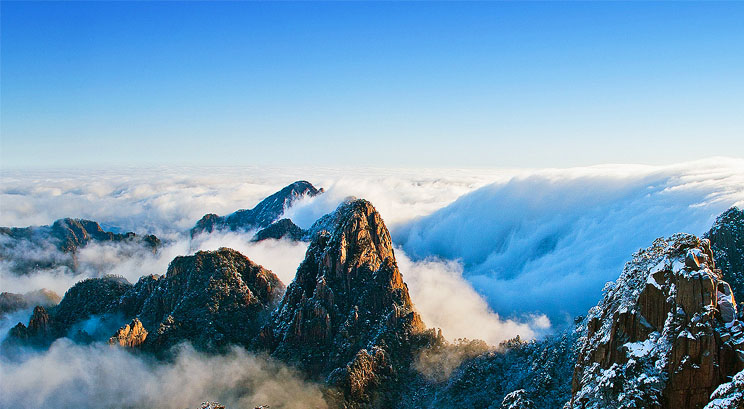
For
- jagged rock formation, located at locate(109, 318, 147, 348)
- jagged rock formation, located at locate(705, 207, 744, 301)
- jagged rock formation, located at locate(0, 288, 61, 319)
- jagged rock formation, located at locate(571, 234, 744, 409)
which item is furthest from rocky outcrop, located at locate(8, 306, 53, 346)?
jagged rock formation, located at locate(705, 207, 744, 301)

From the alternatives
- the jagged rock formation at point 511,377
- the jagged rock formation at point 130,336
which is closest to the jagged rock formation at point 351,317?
the jagged rock formation at point 511,377

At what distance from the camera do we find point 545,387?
92750 millimetres

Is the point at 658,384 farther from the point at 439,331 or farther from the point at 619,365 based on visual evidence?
the point at 439,331

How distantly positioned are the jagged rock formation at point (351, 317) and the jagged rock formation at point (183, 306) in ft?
48.7

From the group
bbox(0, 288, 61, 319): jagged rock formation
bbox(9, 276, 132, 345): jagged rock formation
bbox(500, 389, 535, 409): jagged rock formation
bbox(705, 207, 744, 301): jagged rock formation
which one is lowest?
bbox(0, 288, 61, 319): jagged rock formation

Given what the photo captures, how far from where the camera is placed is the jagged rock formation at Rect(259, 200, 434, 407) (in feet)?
403

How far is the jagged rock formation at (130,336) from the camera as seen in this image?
5064 inches

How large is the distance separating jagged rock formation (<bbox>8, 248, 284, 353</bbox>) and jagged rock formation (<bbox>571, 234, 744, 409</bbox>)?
120 metres

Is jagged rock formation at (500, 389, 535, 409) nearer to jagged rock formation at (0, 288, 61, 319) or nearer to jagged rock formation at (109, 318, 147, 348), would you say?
jagged rock formation at (109, 318, 147, 348)

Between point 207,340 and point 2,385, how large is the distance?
2264 inches

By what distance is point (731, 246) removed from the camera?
113 metres

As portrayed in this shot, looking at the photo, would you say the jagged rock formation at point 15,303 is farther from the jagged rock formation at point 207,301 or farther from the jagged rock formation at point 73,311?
the jagged rock formation at point 207,301

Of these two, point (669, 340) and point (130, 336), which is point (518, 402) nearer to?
point (669, 340)

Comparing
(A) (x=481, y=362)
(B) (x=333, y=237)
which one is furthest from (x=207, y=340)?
(A) (x=481, y=362)
